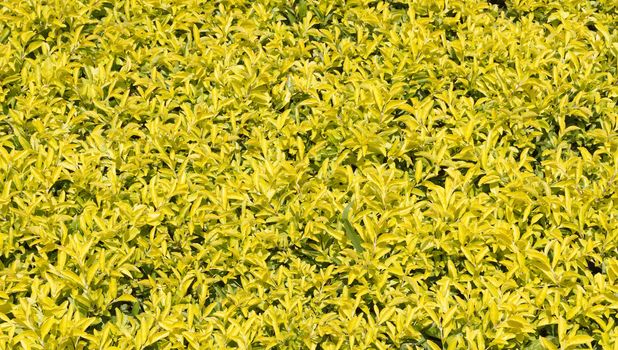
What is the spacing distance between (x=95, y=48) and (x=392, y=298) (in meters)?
2.17

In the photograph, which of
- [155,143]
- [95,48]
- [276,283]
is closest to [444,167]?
[276,283]

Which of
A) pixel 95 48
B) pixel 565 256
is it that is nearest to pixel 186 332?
pixel 565 256

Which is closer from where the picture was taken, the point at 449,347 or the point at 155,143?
the point at 449,347

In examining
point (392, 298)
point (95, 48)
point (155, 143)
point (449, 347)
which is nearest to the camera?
point (449, 347)

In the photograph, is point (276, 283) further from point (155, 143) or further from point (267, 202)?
point (155, 143)

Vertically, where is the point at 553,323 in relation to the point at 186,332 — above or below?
above

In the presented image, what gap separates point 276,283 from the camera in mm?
3209

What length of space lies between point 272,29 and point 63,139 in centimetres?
134

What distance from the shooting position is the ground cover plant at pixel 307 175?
3057 mm

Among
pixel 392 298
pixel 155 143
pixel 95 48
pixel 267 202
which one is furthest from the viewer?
pixel 95 48

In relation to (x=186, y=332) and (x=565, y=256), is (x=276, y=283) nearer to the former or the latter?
(x=186, y=332)

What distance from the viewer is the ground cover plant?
3.06 m

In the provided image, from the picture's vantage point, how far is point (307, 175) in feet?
11.8

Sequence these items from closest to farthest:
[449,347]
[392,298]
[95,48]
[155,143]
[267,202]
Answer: [449,347] < [392,298] < [267,202] < [155,143] < [95,48]
